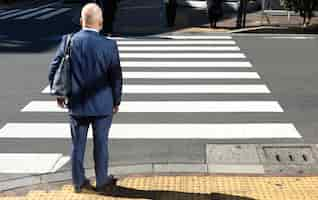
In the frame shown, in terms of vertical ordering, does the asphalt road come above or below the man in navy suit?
below

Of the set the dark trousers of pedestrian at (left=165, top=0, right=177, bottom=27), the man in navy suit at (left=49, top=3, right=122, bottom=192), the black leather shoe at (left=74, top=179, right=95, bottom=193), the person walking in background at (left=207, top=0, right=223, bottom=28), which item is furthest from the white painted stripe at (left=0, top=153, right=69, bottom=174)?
the dark trousers of pedestrian at (left=165, top=0, right=177, bottom=27)

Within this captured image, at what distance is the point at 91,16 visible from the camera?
588cm

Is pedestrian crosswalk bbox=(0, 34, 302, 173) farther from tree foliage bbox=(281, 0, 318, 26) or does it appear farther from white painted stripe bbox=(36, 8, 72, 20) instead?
white painted stripe bbox=(36, 8, 72, 20)

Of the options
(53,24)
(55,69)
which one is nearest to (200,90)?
(55,69)

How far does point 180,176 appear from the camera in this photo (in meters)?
6.75

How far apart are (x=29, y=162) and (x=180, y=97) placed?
12.7 feet

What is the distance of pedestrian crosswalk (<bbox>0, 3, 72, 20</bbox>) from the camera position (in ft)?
88.6

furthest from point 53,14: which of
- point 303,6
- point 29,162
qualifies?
point 29,162

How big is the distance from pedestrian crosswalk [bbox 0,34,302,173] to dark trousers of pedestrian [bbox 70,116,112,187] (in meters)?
1.09

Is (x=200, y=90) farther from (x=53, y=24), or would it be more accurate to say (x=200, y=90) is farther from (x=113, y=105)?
(x=53, y=24)

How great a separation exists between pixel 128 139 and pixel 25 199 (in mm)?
2671

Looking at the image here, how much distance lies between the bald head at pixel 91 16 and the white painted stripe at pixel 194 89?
5.40 meters

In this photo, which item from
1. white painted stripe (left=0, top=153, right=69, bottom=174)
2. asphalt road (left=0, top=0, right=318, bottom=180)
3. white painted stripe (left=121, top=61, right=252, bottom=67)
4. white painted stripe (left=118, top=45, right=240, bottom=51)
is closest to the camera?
white painted stripe (left=0, top=153, right=69, bottom=174)

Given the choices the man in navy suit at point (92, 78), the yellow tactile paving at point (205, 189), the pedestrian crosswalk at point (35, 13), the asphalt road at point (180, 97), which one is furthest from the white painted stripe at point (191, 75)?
the pedestrian crosswalk at point (35, 13)
